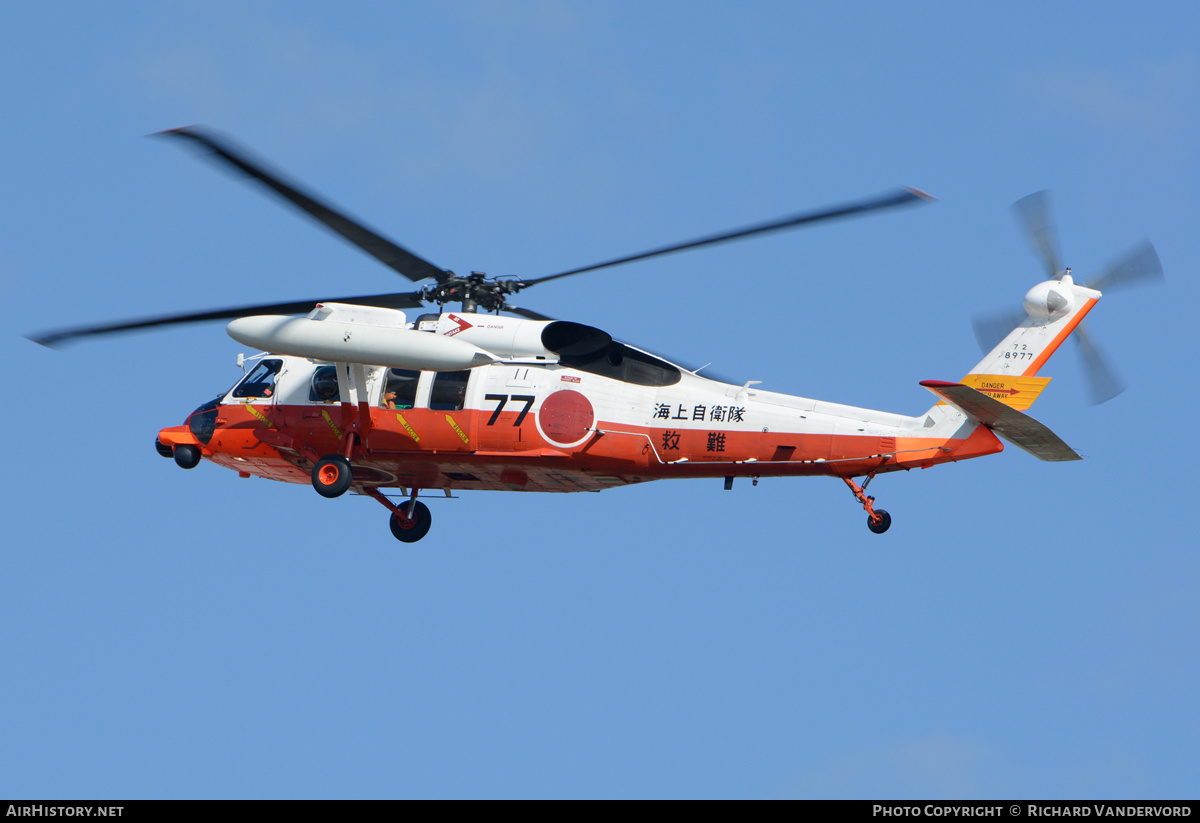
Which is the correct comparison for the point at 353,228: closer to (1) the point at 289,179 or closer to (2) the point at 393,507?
(1) the point at 289,179

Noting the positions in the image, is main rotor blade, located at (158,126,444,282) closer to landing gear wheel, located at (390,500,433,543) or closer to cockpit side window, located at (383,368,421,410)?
cockpit side window, located at (383,368,421,410)

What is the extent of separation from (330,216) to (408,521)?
7.09 metres

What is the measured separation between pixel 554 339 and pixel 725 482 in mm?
3576

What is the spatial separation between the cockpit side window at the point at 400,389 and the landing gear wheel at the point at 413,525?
10.8 ft

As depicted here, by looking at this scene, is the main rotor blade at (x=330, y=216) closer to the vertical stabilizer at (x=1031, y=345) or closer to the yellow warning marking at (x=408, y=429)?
the yellow warning marking at (x=408, y=429)

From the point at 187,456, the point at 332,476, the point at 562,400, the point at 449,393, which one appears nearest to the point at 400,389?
the point at 449,393

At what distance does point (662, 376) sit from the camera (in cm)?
2352

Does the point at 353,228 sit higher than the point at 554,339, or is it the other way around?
the point at 353,228

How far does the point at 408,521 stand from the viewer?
1061 inches

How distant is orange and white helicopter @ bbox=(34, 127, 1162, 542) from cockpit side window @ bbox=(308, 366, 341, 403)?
3cm

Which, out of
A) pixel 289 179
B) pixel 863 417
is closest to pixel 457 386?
pixel 289 179
